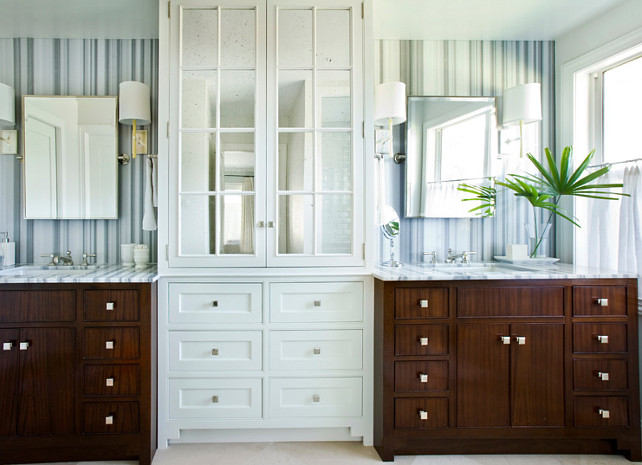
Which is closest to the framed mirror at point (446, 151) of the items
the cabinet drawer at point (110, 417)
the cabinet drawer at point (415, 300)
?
the cabinet drawer at point (415, 300)

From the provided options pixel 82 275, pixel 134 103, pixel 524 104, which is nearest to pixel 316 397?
pixel 82 275

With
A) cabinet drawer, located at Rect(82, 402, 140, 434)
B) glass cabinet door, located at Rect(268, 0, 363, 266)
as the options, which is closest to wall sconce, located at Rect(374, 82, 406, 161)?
glass cabinet door, located at Rect(268, 0, 363, 266)

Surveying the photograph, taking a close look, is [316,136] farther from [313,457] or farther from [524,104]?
[313,457]

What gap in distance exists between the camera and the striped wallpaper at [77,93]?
97.7 inches

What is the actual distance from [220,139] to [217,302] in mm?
897

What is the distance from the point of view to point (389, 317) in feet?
6.50

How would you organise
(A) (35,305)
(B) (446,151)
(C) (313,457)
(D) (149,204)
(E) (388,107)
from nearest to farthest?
(A) (35,305)
(C) (313,457)
(E) (388,107)
(D) (149,204)
(B) (446,151)

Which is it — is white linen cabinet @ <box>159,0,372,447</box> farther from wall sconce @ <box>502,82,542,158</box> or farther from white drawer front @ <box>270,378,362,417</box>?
wall sconce @ <box>502,82,542,158</box>

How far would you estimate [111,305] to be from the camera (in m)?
1.95

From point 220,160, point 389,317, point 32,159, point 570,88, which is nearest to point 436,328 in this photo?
point 389,317

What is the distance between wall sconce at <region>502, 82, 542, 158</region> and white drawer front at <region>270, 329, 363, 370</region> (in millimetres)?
1723

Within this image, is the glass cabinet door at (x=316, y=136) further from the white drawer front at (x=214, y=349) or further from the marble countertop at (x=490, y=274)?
the white drawer front at (x=214, y=349)

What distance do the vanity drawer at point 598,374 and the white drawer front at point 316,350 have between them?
3.73ft

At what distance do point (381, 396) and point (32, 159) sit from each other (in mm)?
2547
